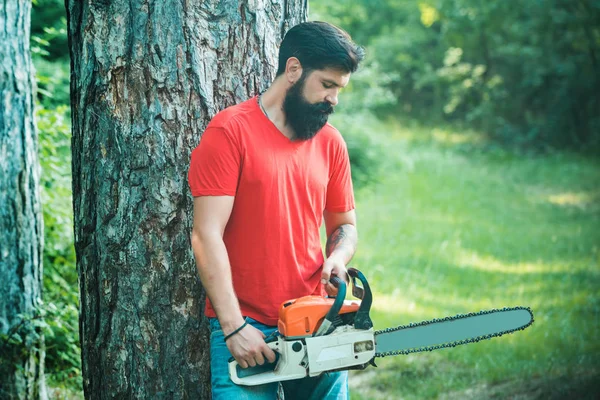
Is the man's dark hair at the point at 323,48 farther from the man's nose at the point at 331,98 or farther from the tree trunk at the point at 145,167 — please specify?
the tree trunk at the point at 145,167

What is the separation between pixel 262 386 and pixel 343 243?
71 cm

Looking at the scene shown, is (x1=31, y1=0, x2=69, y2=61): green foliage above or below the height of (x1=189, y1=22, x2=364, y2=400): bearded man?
above

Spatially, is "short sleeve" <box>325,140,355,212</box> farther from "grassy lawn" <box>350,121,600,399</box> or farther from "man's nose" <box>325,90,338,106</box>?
"grassy lawn" <box>350,121,600,399</box>

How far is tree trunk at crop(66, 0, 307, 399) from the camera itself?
9.40 ft

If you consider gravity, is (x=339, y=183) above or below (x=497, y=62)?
below

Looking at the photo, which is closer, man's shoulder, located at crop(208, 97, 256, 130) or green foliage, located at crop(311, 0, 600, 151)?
man's shoulder, located at crop(208, 97, 256, 130)

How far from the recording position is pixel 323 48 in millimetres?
2648

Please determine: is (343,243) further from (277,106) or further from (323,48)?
(323,48)

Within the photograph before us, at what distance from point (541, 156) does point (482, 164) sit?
205cm

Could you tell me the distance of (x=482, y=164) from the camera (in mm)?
18562

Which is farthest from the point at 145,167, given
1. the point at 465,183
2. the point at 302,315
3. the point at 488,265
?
the point at 465,183

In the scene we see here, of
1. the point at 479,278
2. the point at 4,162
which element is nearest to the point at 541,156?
the point at 479,278

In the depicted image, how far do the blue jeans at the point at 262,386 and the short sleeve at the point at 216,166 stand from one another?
21.9 inches

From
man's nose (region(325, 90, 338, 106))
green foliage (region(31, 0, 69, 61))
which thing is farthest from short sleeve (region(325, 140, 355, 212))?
green foliage (region(31, 0, 69, 61))
